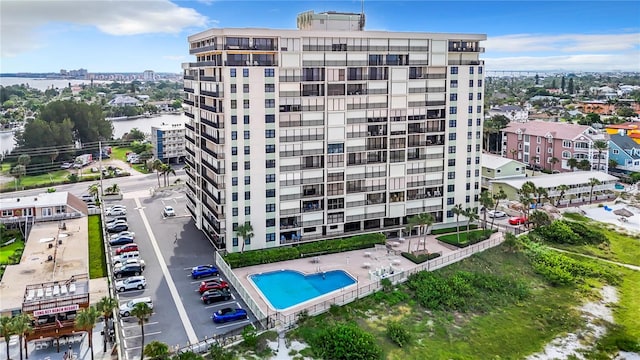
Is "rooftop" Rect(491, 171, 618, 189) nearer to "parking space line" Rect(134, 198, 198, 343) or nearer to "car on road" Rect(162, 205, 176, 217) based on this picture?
"car on road" Rect(162, 205, 176, 217)

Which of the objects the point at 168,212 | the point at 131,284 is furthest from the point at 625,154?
the point at 131,284

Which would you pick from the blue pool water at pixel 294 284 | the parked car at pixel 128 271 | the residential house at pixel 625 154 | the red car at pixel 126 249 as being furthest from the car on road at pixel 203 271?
the residential house at pixel 625 154

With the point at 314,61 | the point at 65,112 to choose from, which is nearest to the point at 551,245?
the point at 314,61

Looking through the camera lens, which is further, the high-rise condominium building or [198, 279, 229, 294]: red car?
the high-rise condominium building

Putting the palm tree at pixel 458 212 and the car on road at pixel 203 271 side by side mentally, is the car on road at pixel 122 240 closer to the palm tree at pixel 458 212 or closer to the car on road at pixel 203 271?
the car on road at pixel 203 271

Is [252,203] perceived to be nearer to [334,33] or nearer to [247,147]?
[247,147]

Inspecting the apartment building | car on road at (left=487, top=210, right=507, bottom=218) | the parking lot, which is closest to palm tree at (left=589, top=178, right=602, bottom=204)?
car on road at (left=487, top=210, right=507, bottom=218)
